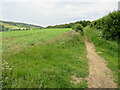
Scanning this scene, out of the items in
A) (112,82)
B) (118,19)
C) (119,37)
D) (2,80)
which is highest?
(118,19)

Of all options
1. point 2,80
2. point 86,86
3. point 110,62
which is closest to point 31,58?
point 2,80

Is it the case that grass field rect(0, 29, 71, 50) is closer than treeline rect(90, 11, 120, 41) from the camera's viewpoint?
No

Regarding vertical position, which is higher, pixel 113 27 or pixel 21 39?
pixel 113 27

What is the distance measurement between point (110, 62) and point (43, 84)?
627 cm

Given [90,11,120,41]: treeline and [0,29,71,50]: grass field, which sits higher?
[90,11,120,41]: treeline

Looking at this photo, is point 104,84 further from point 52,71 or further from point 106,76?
point 52,71

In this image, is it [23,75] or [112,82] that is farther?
[112,82]

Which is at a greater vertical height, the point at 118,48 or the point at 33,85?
the point at 118,48

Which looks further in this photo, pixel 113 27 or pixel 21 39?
pixel 21 39

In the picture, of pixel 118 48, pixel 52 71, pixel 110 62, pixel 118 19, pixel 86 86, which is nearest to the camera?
pixel 86 86

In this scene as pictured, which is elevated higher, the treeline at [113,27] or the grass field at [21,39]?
the treeline at [113,27]

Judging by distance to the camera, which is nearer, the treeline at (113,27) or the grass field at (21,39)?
the treeline at (113,27)

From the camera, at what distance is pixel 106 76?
6469 mm

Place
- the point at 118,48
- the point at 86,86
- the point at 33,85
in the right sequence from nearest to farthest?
the point at 33,85
the point at 86,86
the point at 118,48
